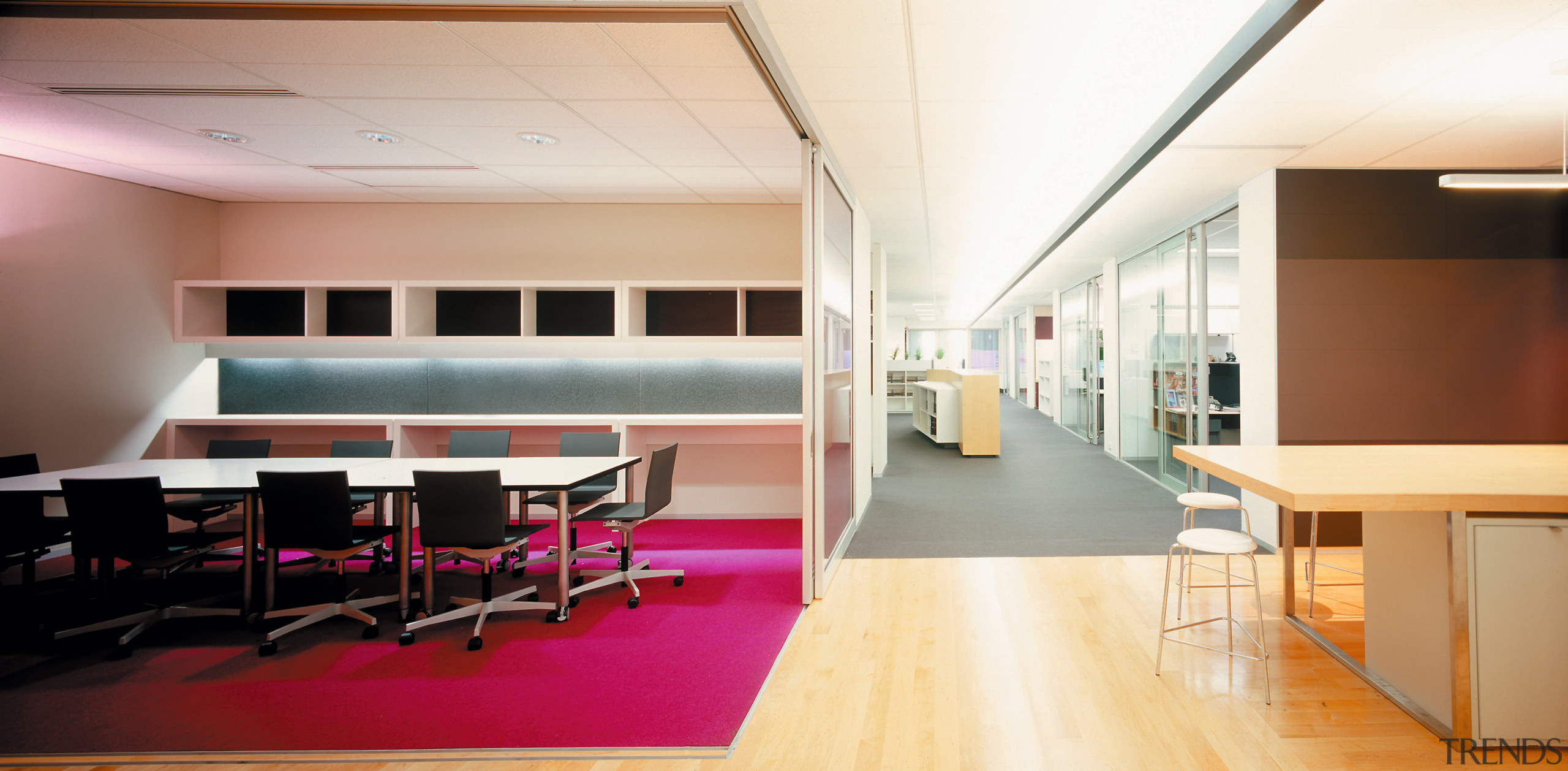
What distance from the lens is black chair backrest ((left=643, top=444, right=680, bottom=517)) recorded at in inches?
147

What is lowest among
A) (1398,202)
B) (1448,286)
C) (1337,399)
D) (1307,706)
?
(1307,706)

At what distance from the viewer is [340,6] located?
249 cm

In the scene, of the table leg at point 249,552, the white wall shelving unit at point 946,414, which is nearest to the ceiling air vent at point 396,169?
the table leg at point 249,552

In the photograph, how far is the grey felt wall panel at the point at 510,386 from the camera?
5.76 meters

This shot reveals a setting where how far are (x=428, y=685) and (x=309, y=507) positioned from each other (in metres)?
1.14

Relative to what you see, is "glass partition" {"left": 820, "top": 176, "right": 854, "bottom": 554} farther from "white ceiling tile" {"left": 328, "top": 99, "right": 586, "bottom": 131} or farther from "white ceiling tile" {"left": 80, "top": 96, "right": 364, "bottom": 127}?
"white ceiling tile" {"left": 80, "top": 96, "right": 364, "bottom": 127}

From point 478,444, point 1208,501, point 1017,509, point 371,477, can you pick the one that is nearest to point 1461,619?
point 1208,501

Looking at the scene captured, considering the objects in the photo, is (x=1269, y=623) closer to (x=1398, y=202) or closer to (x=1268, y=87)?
(x=1268, y=87)

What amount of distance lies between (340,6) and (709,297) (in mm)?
3326

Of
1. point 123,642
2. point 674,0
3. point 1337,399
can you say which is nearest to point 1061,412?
point 1337,399

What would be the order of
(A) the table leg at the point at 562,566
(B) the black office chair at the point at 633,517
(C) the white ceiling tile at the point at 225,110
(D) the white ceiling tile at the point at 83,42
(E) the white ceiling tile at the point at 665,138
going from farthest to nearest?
(E) the white ceiling tile at the point at 665,138 → (B) the black office chair at the point at 633,517 → (C) the white ceiling tile at the point at 225,110 → (A) the table leg at the point at 562,566 → (D) the white ceiling tile at the point at 83,42

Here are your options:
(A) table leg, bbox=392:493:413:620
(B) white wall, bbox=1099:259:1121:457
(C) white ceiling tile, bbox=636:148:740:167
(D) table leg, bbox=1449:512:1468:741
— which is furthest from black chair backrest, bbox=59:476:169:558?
(B) white wall, bbox=1099:259:1121:457

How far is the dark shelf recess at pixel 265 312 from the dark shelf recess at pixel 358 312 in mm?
290

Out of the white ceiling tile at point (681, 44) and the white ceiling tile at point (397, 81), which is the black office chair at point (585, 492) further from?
the white ceiling tile at point (681, 44)
